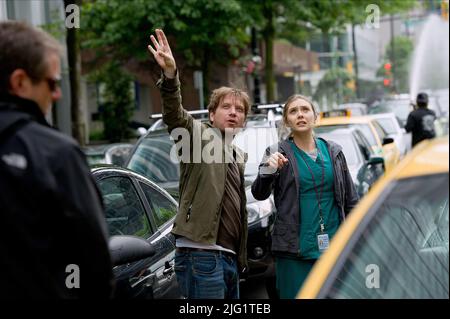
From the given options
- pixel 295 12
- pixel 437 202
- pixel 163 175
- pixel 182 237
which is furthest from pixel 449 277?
pixel 295 12

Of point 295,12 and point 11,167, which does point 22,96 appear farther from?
Answer: point 295,12

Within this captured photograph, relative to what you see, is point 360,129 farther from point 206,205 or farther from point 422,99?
point 206,205

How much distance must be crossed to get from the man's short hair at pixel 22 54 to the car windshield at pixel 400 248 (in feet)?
4.16

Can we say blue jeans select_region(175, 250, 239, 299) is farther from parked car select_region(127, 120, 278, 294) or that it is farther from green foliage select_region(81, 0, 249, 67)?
green foliage select_region(81, 0, 249, 67)

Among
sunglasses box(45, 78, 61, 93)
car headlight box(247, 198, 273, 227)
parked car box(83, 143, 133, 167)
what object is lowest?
car headlight box(247, 198, 273, 227)

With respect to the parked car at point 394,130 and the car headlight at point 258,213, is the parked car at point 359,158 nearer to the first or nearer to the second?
the car headlight at point 258,213

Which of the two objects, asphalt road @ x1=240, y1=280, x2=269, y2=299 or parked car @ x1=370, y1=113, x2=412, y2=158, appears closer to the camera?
asphalt road @ x1=240, y1=280, x2=269, y2=299

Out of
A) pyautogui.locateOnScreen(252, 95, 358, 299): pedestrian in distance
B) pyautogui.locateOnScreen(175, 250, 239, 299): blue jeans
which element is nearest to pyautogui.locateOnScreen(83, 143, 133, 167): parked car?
pyautogui.locateOnScreen(252, 95, 358, 299): pedestrian in distance

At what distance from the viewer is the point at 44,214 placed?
2463 mm

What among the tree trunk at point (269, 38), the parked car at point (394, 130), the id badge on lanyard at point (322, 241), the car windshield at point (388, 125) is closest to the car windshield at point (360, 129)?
the parked car at point (394, 130)

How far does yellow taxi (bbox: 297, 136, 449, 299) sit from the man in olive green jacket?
1.35 metres

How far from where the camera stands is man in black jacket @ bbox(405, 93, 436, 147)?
15070 mm

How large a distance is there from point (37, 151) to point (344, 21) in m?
25.1

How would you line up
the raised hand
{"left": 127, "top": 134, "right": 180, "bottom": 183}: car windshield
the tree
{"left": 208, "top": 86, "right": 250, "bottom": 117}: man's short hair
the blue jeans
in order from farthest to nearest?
the tree
{"left": 127, "top": 134, "right": 180, "bottom": 183}: car windshield
{"left": 208, "top": 86, "right": 250, "bottom": 117}: man's short hair
the blue jeans
the raised hand
